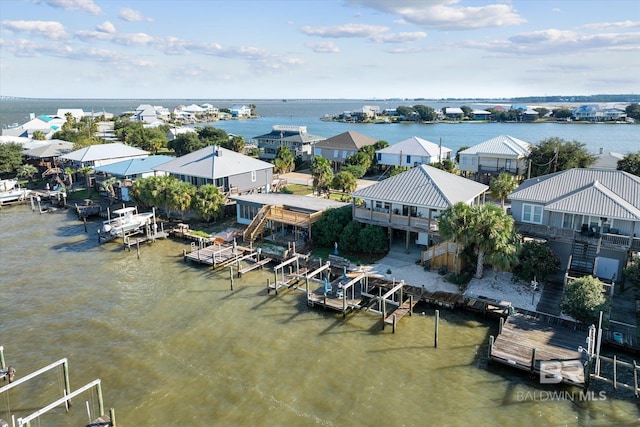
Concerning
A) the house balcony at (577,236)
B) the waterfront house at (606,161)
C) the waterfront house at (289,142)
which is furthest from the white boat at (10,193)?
the waterfront house at (606,161)

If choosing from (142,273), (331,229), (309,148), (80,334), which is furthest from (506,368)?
(309,148)

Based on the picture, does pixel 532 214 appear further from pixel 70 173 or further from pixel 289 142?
pixel 70 173

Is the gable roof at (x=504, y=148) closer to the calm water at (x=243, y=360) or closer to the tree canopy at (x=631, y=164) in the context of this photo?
the tree canopy at (x=631, y=164)

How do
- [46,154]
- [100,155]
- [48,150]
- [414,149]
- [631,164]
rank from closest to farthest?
[631,164], [100,155], [414,149], [46,154], [48,150]

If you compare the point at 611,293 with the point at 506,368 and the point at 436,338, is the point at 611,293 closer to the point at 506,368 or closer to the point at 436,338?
the point at 506,368

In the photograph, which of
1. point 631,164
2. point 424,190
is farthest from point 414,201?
point 631,164

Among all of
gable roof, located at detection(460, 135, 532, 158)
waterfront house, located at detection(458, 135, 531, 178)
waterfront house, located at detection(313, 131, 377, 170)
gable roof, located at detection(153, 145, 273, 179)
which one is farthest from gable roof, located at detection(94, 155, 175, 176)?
gable roof, located at detection(460, 135, 532, 158)
